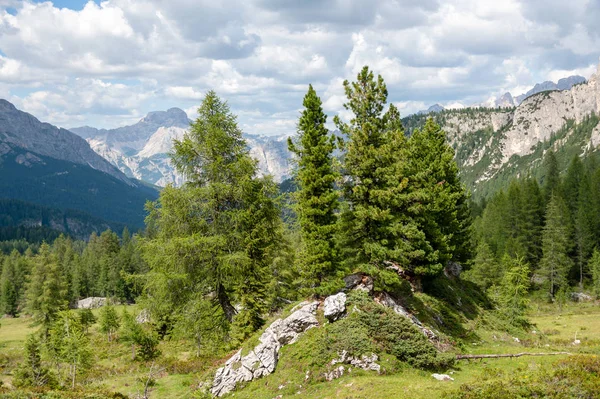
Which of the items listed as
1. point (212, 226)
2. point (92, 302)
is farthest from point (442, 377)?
point (92, 302)

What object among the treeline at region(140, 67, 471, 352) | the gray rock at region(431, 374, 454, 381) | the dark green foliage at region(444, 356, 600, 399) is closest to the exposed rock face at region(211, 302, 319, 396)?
the treeline at region(140, 67, 471, 352)

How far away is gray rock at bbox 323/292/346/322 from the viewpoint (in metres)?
21.8

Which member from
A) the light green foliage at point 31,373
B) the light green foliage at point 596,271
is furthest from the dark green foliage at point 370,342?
the light green foliage at point 596,271

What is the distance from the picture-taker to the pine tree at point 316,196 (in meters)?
23.4

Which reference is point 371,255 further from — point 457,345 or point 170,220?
point 170,220

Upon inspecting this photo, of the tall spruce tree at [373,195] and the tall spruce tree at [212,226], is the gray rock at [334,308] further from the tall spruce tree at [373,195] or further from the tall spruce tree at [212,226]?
the tall spruce tree at [212,226]

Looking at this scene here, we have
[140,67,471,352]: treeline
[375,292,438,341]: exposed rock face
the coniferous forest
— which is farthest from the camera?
[140,67,471,352]: treeline

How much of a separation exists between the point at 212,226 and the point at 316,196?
7.37 meters

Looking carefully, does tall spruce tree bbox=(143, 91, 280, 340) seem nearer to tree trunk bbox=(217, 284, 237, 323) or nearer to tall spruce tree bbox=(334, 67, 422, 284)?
tree trunk bbox=(217, 284, 237, 323)

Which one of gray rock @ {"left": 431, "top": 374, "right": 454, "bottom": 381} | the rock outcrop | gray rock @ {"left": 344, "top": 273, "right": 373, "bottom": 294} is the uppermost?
gray rock @ {"left": 344, "top": 273, "right": 373, "bottom": 294}

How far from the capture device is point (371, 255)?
24859 millimetres

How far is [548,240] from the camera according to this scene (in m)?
70.8

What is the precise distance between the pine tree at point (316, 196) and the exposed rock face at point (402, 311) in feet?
11.3

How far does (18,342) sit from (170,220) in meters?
60.7
